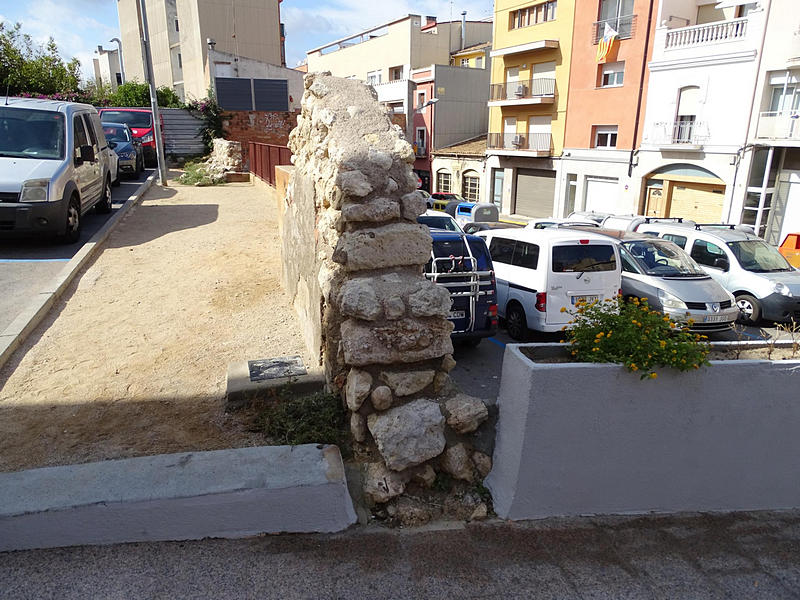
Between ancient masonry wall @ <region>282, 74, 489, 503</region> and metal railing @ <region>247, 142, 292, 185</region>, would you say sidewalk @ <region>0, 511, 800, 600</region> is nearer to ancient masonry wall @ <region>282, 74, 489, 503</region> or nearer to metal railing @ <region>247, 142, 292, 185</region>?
ancient masonry wall @ <region>282, 74, 489, 503</region>

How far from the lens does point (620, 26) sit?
1043 inches

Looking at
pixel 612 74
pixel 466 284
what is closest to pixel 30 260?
pixel 466 284

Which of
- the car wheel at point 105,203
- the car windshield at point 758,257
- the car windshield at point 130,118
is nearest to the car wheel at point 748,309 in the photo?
the car windshield at point 758,257

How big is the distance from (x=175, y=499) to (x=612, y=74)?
29.3 m

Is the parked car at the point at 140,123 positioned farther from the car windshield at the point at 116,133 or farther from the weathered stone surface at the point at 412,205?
the weathered stone surface at the point at 412,205

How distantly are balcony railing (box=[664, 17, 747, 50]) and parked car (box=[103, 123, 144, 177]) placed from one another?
69.6 ft

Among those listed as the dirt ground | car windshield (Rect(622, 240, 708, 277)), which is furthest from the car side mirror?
the dirt ground

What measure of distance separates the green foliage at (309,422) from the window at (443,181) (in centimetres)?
3504

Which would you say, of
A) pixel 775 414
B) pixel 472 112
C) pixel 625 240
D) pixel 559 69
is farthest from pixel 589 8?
pixel 775 414

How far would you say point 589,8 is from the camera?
28109 mm

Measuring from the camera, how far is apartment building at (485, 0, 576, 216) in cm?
→ 3009

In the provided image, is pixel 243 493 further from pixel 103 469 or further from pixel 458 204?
pixel 458 204

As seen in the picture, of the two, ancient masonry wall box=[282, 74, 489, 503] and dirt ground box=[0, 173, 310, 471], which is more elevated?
ancient masonry wall box=[282, 74, 489, 503]

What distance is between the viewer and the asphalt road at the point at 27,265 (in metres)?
7.20
